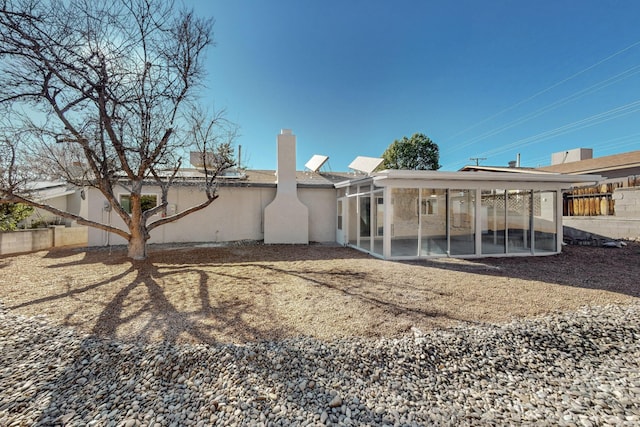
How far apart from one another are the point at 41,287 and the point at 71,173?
482 centimetres

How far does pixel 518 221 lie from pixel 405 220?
4.46 meters

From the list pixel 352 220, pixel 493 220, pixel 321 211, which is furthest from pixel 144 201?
pixel 493 220

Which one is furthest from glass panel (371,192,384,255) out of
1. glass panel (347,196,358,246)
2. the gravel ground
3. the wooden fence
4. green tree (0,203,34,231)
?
green tree (0,203,34,231)

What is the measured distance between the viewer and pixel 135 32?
6980 millimetres

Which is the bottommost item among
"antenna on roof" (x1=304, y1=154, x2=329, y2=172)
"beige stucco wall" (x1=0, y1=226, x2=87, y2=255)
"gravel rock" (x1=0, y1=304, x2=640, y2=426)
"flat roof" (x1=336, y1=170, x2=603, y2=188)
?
"gravel rock" (x1=0, y1=304, x2=640, y2=426)

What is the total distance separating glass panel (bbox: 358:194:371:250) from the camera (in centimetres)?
1003

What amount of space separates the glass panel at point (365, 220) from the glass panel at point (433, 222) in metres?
1.99

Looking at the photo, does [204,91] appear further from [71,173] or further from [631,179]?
[631,179]

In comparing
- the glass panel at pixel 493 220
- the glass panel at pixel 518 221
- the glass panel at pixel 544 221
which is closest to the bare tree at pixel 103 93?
the glass panel at pixel 493 220

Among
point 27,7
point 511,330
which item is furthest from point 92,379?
point 27,7

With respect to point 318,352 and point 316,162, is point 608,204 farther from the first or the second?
point 318,352

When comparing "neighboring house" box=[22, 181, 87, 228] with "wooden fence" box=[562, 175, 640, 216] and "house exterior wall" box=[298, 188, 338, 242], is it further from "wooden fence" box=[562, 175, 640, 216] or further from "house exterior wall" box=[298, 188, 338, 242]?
"wooden fence" box=[562, 175, 640, 216]

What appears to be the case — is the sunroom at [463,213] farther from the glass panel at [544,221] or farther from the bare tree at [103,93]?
the bare tree at [103,93]

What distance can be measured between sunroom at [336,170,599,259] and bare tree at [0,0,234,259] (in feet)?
20.6
